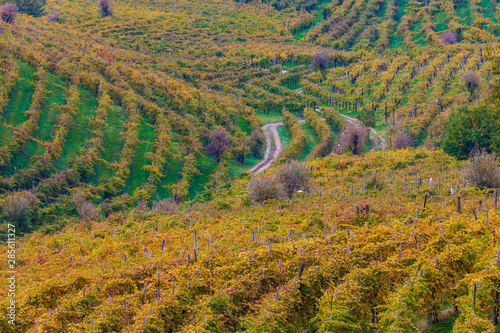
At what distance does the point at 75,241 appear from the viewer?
36500 mm

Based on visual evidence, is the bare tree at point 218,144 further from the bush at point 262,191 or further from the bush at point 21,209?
the bush at point 21,209

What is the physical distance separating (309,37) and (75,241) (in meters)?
126

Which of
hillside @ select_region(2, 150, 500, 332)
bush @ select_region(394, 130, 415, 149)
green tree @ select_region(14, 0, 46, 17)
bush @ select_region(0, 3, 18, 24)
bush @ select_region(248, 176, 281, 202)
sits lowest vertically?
bush @ select_region(394, 130, 415, 149)

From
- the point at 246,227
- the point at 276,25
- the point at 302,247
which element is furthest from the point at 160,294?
the point at 276,25

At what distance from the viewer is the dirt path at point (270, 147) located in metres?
75.8

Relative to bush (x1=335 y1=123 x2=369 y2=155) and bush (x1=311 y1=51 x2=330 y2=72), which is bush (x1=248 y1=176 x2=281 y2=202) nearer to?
bush (x1=335 y1=123 x2=369 y2=155)

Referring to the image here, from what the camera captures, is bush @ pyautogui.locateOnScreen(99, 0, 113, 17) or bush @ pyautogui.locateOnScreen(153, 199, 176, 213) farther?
bush @ pyautogui.locateOnScreen(99, 0, 113, 17)

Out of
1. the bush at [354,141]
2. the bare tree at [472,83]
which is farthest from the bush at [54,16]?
the bare tree at [472,83]

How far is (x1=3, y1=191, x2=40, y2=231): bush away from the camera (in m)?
45.0

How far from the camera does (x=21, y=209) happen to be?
45438 millimetres

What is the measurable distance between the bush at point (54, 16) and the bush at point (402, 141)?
10901 centimetres

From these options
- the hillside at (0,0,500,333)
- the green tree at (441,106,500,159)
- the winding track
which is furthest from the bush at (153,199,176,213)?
the green tree at (441,106,500,159)

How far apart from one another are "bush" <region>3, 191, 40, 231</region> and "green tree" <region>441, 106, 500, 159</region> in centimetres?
5233

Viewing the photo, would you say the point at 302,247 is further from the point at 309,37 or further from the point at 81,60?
the point at 309,37
